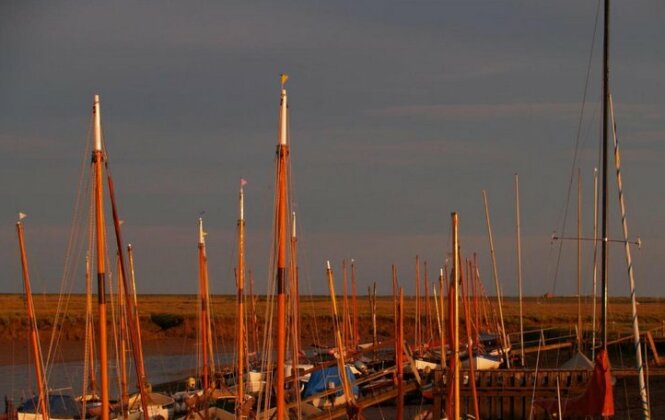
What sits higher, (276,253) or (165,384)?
(276,253)

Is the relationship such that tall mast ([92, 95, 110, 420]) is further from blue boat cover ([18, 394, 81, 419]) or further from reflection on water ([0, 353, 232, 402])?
reflection on water ([0, 353, 232, 402])

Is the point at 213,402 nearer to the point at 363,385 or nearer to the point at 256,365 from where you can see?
the point at 363,385

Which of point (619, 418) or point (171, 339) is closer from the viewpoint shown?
point (619, 418)

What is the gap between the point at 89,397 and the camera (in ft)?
134

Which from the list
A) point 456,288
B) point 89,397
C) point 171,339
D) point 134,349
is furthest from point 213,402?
point 171,339

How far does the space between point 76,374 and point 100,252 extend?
41.1 m

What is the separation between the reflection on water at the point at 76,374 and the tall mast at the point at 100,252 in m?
27.4

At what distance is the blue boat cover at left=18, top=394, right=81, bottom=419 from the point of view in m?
34.8

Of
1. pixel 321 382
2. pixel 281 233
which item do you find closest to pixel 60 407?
pixel 321 382

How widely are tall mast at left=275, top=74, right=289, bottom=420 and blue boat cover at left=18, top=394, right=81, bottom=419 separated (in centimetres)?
1456

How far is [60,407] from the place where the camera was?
35.5 m

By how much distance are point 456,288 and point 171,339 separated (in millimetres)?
66958

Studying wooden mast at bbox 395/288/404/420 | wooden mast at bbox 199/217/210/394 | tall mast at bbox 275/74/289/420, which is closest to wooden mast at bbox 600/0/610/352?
tall mast at bbox 275/74/289/420

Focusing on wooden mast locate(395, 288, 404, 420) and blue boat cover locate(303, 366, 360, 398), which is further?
blue boat cover locate(303, 366, 360, 398)
